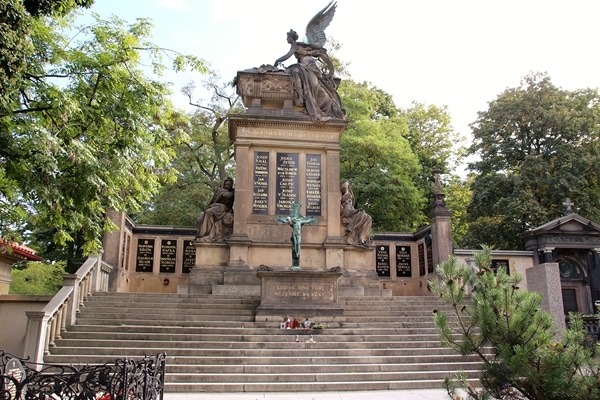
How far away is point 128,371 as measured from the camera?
612cm

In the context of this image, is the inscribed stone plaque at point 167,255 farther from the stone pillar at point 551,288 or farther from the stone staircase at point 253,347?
the stone pillar at point 551,288

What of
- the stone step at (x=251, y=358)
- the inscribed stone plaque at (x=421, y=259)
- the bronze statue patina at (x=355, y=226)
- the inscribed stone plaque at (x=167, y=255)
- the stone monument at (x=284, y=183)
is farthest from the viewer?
the inscribed stone plaque at (x=421, y=259)

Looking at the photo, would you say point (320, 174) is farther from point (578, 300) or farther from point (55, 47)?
point (578, 300)

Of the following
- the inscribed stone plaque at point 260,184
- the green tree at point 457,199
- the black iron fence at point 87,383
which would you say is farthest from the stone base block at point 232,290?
the green tree at point 457,199

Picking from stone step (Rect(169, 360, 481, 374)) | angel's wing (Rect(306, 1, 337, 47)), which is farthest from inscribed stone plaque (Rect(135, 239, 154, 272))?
stone step (Rect(169, 360, 481, 374))

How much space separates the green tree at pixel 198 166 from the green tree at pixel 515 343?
2292 cm

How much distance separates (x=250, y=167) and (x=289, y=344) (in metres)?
8.80

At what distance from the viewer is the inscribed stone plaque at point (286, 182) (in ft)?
63.8

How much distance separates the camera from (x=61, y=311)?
41.4ft

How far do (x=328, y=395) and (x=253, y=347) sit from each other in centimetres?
288

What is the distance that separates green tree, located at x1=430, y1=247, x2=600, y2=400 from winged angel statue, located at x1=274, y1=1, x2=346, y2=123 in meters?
14.7

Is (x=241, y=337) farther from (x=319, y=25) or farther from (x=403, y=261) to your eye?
(x=319, y=25)

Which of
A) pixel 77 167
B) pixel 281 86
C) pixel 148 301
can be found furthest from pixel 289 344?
pixel 281 86

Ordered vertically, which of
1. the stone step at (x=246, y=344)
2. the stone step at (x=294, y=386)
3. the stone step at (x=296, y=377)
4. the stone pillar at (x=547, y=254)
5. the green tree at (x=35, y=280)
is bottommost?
the stone step at (x=294, y=386)
